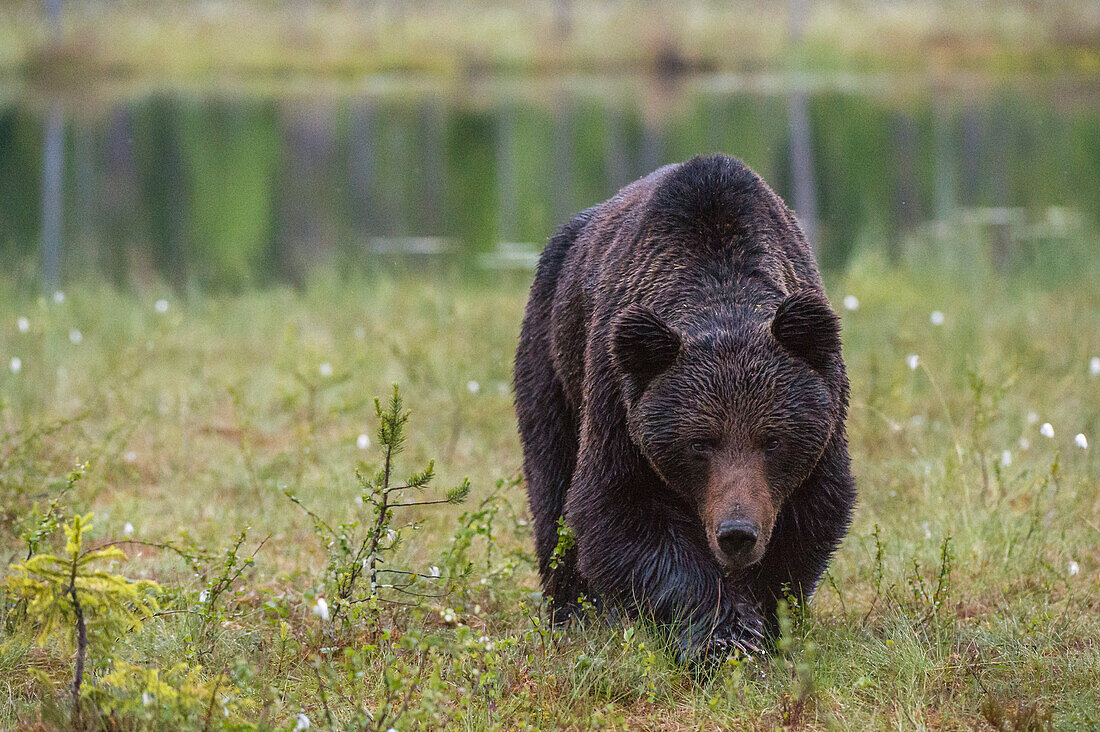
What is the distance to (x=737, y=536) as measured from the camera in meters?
3.73

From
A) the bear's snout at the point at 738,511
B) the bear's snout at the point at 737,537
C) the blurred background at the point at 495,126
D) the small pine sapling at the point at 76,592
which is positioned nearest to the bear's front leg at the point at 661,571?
the bear's snout at the point at 738,511

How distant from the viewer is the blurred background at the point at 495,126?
57.6 ft

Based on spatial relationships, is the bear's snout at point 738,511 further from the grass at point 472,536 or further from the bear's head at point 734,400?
the grass at point 472,536

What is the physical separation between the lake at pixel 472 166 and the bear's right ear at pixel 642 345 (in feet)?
29.4

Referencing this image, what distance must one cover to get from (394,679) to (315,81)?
36762 millimetres

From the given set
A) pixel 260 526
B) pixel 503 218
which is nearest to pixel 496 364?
pixel 260 526

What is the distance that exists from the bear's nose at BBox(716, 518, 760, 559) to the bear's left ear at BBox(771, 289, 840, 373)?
2.11ft

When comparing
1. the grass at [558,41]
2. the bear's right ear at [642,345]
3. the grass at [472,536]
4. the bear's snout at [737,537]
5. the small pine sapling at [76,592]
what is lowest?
the grass at [472,536]

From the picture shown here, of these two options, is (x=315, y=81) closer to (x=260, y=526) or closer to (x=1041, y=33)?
(x=1041, y=33)

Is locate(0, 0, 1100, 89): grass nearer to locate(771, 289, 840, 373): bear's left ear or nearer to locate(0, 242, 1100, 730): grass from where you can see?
locate(0, 242, 1100, 730): grass

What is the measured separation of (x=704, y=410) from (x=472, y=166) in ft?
71.8

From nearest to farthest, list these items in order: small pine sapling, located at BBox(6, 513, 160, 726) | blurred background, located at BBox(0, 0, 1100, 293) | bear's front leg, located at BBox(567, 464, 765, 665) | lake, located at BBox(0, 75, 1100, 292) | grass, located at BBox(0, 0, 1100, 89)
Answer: small pine sapling, located at BBox(6, 513, 160, 726)
bear's front leg, located at BBox(567, 464, 765, 665)
lake, located at BBox(0, 75, 1100, 292)
blurred background, located at BBox(0, 0, 1100, 293)
grass, located at BBox(0, 0, 1100, 89)

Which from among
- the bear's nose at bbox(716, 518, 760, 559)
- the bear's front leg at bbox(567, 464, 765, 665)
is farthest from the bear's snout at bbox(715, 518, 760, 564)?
the bear's front leg at bbox(567, 464, 765, 665)

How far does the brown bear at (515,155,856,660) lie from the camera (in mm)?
3938
